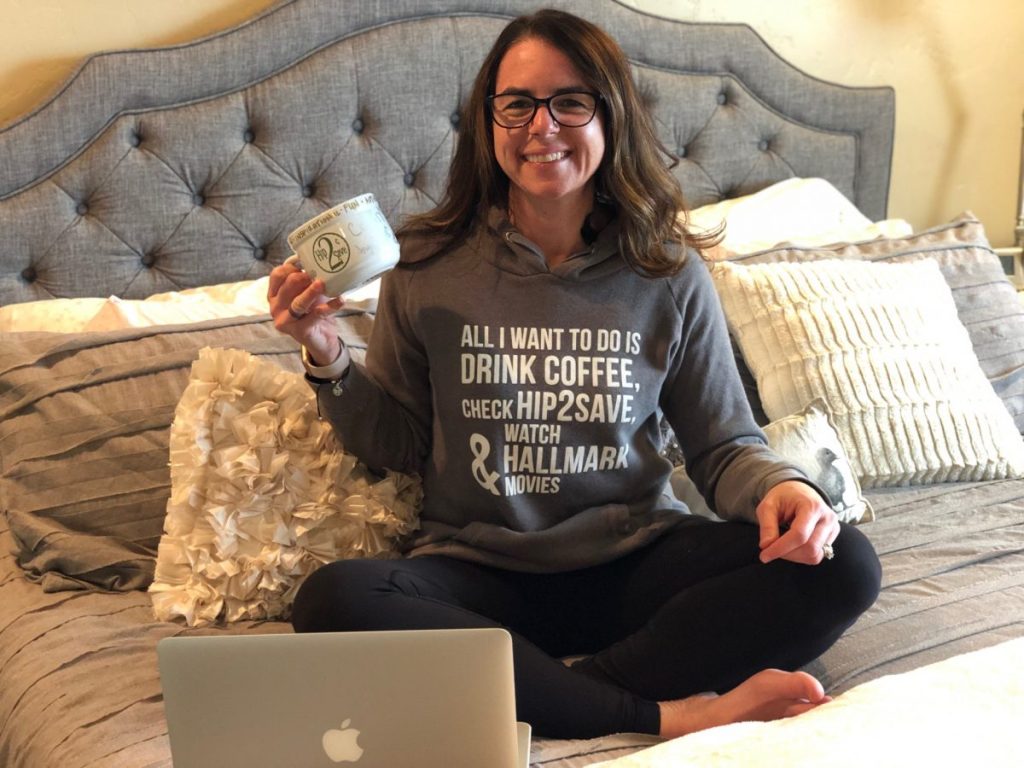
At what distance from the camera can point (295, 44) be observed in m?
1.99

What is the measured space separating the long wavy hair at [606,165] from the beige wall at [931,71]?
0.99 metres

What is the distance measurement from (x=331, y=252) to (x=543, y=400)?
1.17ft

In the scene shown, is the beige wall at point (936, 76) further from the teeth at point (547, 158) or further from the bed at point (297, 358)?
the teeth at point (547, 158)

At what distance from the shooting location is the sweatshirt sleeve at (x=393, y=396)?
1450 mm

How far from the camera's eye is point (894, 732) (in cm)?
98

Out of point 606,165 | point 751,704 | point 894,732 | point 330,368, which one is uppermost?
point 606,165

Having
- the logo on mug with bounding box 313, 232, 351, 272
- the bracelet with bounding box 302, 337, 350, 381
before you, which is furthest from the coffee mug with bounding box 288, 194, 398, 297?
the bracelet with bounding box 302, 337, 350, 381

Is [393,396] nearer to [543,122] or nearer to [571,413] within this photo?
[571,413]

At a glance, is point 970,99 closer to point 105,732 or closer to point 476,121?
point 476,121

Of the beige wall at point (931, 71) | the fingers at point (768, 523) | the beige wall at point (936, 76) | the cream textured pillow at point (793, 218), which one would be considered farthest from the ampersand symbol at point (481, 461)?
the beige wall at point (936, 76)

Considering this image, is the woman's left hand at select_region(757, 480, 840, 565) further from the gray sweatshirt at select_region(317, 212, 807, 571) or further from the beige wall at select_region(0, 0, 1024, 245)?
the beige wall at select_region(0, 0, 1024, 245)

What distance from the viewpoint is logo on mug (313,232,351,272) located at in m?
1.19

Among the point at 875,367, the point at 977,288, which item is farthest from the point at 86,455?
the point at 977,288

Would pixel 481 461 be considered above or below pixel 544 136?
below
